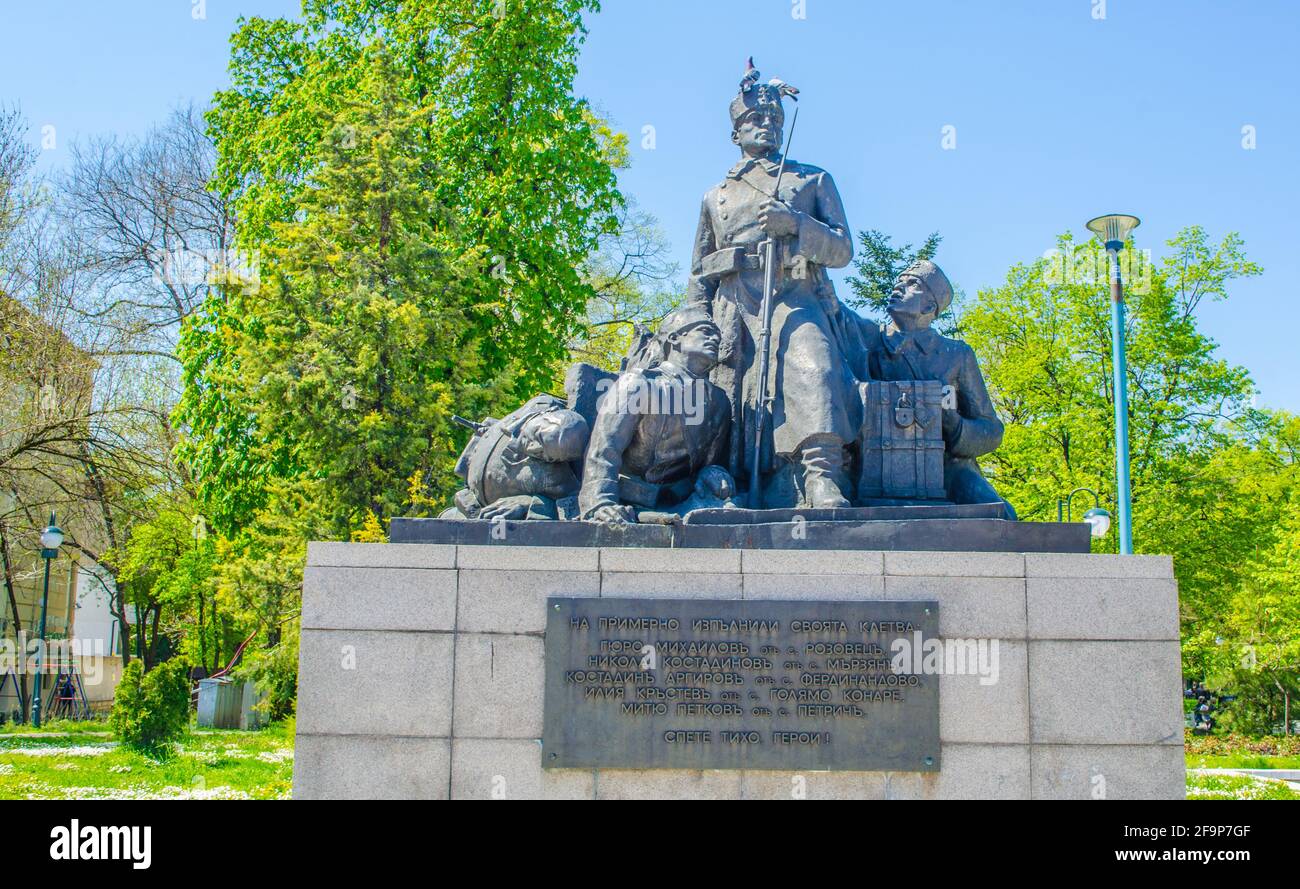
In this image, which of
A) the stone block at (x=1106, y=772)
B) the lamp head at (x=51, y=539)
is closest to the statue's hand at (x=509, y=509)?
the stone block at (x=1106, y=772)

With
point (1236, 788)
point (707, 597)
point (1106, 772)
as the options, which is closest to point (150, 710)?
point (707, 597)

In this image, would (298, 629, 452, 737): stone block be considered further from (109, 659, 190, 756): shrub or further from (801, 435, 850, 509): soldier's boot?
(109, 659, 190, 756): shrub

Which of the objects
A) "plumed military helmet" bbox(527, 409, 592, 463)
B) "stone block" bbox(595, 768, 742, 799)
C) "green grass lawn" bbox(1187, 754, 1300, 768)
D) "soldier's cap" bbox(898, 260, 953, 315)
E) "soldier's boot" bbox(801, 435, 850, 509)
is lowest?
"green grass lawn" bbox(1187, 754, 1300, 768)

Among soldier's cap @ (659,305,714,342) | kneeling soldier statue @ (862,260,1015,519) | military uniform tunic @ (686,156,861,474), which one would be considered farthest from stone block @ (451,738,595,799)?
kneeling soldier statue @ (862,260,1015,519)

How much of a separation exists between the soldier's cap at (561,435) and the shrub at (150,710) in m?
10.2

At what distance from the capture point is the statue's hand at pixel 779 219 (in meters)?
8.09

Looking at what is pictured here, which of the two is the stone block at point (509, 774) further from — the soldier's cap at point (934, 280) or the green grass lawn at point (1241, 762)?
the green grass lawn at point (1241, 762)

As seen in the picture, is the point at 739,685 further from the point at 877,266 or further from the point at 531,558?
the point at 877,266

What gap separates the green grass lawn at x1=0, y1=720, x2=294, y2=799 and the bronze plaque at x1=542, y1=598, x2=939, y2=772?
452cm

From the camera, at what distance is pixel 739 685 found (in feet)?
21.5

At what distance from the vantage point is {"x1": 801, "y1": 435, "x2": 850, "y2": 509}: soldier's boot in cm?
735

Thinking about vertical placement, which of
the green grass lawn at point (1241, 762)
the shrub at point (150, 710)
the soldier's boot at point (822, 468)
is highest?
the soldier's boot at point (822, 468)
